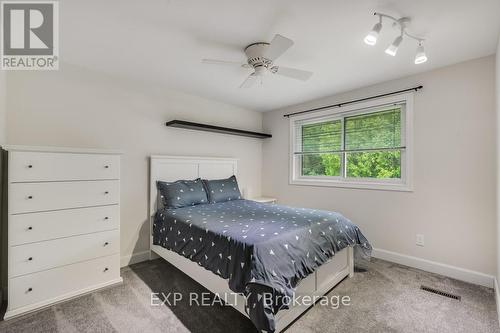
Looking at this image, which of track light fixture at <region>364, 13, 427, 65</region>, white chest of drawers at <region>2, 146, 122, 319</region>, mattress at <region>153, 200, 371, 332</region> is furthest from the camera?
white chest of drawers at <region>2, 146, 122, 319</region>

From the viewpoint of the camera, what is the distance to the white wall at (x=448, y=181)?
233 centimetres

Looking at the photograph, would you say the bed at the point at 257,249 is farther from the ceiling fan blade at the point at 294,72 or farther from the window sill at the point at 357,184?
the ceiling fan blade at the point at 294,72

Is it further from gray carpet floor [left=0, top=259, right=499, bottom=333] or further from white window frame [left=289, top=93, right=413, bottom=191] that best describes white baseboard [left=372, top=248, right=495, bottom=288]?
white window frame [left=289, top=93, right=413, bottom=191]

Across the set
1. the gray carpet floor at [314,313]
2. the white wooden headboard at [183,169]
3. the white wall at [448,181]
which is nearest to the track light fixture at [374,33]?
the white wall at [448,181]

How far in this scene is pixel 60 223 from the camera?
2082 mm

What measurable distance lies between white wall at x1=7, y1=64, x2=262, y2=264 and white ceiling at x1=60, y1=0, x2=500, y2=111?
0.25 m

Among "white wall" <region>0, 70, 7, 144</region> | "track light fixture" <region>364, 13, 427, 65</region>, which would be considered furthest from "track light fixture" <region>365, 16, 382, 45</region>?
"white wall" <region>0, 70, 7, 144</region>

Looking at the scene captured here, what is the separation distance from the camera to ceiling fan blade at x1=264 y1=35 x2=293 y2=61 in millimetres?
1690

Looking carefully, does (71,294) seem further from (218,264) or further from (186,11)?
(186,11)

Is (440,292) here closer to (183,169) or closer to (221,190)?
(221,190)

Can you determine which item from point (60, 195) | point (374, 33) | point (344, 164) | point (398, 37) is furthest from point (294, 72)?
point (60, 195)

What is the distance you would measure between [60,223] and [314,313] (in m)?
2.31

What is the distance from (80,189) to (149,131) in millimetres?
1164

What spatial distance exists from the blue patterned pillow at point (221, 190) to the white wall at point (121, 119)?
56 centimetres
